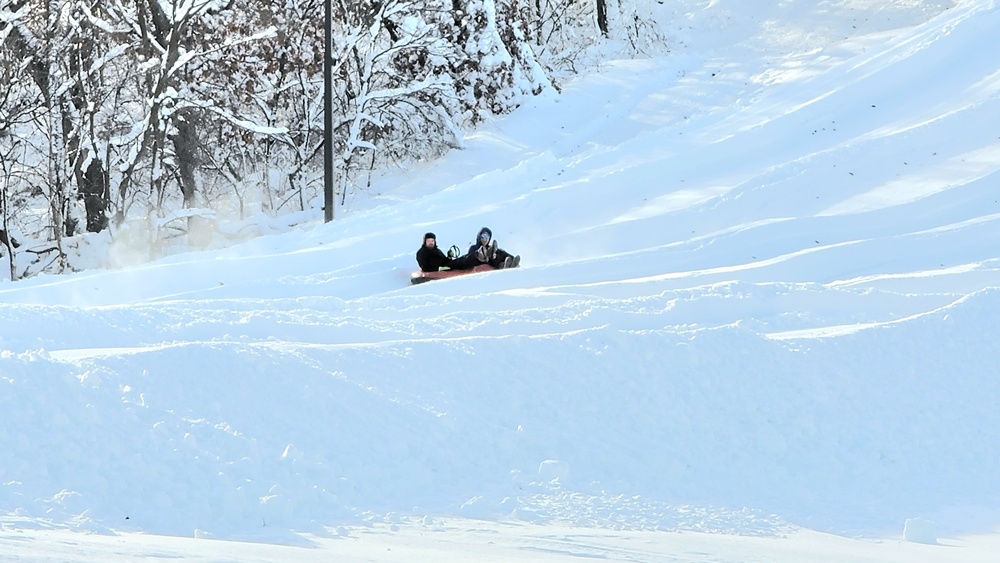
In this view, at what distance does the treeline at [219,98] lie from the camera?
63.8 feet

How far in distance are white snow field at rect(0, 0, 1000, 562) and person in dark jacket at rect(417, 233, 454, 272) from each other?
40cm

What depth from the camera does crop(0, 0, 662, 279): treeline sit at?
19453mm

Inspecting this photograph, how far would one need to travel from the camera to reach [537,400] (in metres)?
7.70

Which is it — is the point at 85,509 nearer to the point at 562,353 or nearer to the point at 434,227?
the point at 562,353

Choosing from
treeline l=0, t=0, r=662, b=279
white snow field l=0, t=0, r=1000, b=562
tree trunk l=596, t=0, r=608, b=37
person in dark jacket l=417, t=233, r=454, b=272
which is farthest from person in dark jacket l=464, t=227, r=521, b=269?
tree trunk l=596, t=0, r=608, b=37

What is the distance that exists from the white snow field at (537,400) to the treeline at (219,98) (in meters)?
6.24

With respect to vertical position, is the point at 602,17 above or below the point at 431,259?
above

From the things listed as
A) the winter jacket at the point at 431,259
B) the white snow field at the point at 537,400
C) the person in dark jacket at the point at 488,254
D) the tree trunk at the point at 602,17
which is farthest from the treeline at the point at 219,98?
the tree trunk at the point at 602,17

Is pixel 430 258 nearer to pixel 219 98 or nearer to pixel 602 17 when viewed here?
pixel 219 98

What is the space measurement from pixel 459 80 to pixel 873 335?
610 inches

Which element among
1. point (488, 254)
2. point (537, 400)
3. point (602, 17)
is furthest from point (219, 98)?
point (537, 400)

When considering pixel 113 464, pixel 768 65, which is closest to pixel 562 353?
pixel 113 464

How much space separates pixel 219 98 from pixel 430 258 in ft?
33.6

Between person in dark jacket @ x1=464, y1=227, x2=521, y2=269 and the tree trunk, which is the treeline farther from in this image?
the tree trunk
